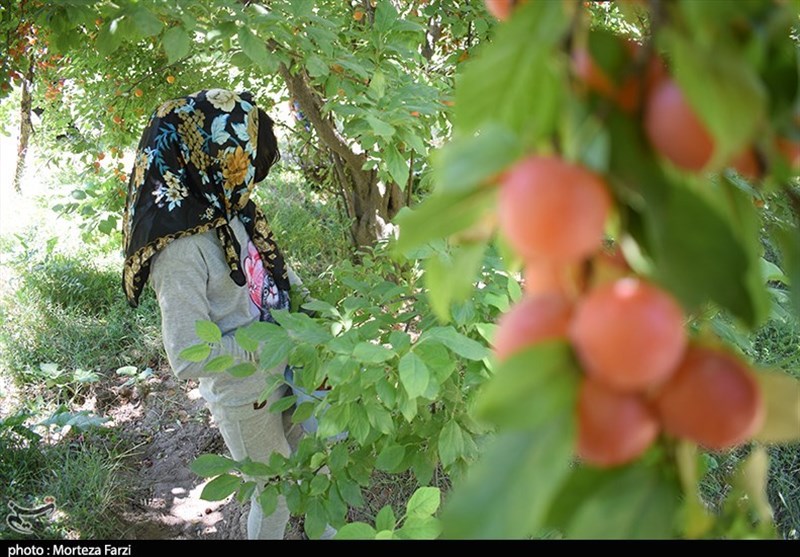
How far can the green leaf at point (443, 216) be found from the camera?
11.8 inches

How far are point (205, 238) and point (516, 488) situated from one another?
178cm

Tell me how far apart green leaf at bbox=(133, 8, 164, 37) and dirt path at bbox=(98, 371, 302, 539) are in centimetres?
190

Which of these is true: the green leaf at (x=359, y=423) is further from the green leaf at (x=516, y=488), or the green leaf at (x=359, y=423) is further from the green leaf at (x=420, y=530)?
the green leaf at (x=516, y=488)

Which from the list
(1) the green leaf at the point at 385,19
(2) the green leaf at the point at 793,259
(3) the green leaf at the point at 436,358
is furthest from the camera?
(1) the green leaf at the point at 385,19

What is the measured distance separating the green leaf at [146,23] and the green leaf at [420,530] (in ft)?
3.19

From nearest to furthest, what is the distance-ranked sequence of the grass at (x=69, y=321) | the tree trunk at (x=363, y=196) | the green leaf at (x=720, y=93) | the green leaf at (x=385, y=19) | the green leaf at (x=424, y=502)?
the green leaf at (x=720, y=93) < the green leaf at (x=424, y=502) < the green leaf at (x=385, y=19) < the tree trunk at (x=363, y=196) < the grass at (x=69, y=321)

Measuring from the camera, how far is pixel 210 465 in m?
1.44

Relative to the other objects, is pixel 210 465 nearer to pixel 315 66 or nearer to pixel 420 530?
pixel 420 530

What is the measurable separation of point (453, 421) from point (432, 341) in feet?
0.84

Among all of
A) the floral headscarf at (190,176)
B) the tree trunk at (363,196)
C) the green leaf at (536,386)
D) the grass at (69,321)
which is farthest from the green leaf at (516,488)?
the grass at (69,321)

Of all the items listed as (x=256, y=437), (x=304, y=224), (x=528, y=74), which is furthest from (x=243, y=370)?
(x=304, y=224)

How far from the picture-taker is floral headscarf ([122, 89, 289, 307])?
1.85 meters

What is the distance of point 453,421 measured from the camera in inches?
54.9
